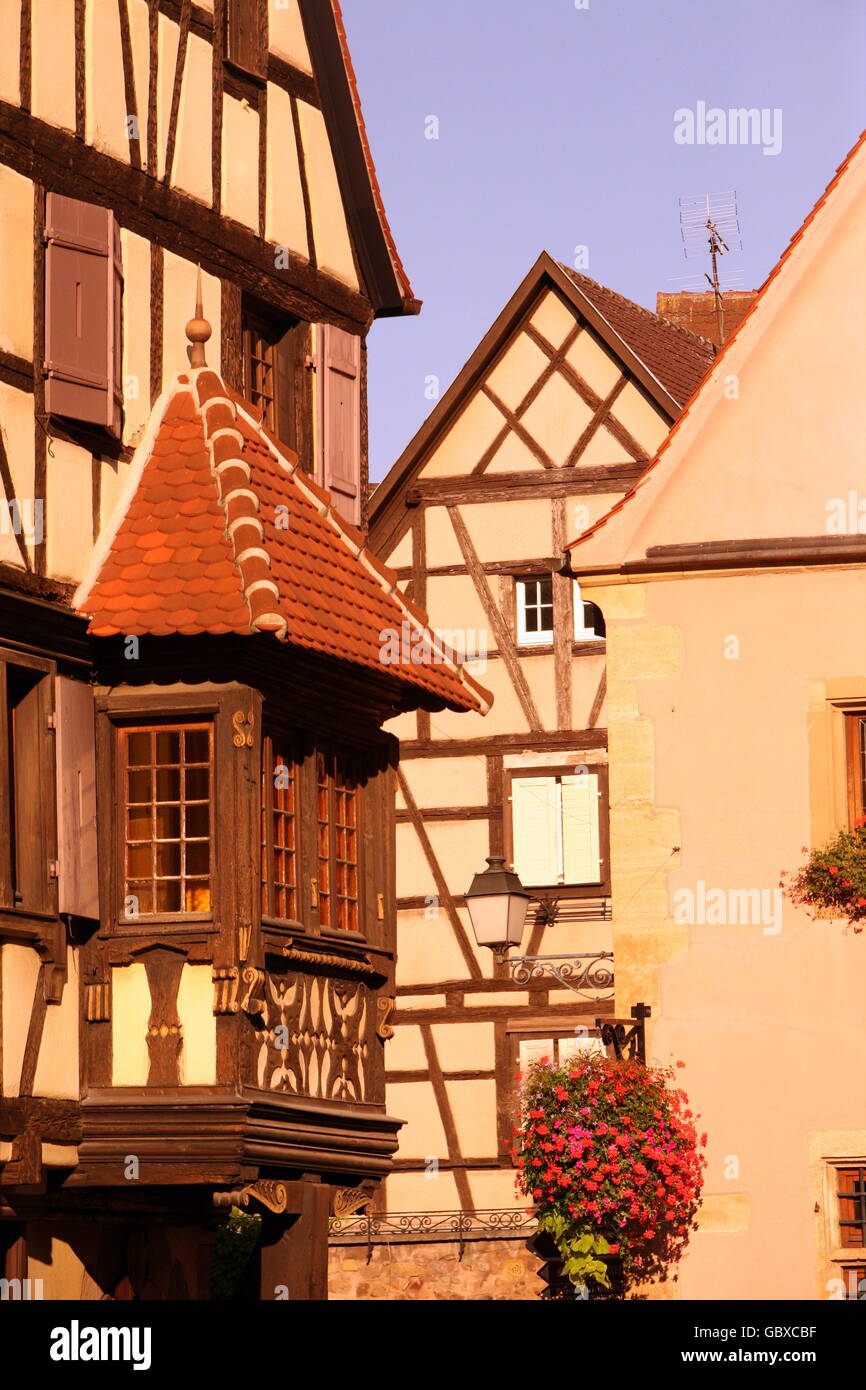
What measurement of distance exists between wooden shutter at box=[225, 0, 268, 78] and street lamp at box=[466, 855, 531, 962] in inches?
208

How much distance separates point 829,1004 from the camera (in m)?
16.4

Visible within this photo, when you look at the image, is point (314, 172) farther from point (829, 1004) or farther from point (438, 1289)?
point (438, 1289)

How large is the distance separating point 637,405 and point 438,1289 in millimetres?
8066

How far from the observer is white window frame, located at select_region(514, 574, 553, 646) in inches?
1035

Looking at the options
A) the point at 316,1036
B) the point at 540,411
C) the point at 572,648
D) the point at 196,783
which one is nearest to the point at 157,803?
the point at 196,783

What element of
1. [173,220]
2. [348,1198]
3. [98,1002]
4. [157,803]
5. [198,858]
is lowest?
[348,1198]

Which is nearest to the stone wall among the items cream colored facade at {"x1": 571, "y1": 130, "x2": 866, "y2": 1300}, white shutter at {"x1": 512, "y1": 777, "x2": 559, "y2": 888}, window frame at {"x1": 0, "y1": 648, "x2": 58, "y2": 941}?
white shutter at {"x1": 512, "y1": 777, "x2": 559, "y2": 888}

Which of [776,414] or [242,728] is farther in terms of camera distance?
[776,414]

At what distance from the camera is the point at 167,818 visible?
1605 cm

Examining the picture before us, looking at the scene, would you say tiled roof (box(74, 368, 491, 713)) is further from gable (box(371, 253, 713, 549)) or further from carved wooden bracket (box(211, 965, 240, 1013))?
gable (box(371, 253, 713, 549))

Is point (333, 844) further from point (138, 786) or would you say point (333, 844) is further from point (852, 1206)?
point (852, 1206)

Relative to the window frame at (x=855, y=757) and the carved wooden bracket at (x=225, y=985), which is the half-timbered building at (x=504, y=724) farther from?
the carved wooden bracket at (x=225, y=985)

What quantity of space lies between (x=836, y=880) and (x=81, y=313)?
530 centimetres

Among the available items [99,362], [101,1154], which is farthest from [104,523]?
[101,1154]
